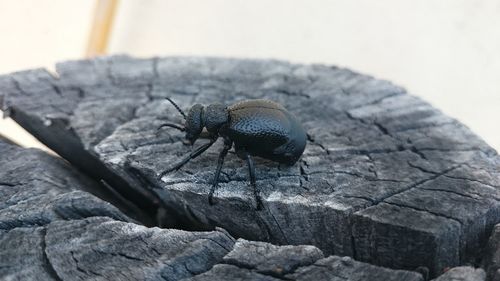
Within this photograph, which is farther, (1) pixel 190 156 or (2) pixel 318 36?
(2) pixel 318 36

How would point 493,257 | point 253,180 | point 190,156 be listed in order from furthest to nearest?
point 190,156 → point 253,180 → point 493,257

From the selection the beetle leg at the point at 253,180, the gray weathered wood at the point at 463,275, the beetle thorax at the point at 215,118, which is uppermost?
the gray weathered wood at the point at 463,275

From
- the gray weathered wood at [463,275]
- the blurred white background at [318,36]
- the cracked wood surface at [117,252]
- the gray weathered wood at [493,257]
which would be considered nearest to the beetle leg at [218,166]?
the cracked wood surface at [117,252]

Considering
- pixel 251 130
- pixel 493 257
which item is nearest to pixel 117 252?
pixel 251 130

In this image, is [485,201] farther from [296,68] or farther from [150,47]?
[150,47]

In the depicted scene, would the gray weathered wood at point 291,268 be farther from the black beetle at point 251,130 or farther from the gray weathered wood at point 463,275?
the black beetle at point 251,130

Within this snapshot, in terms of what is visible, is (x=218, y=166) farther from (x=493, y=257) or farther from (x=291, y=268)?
(x=493, y=257)

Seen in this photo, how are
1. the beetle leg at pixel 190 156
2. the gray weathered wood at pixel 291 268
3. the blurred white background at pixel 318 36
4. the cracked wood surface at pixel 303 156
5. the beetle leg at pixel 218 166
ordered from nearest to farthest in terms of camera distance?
the gray weathered wood at pixel 291 268 → the cracked wood surface at pixel 303 156 → the beetle leg at pixel 218 166 → the beetle leg at pixel 190 156 → the blurred white background at pixel 318 36
